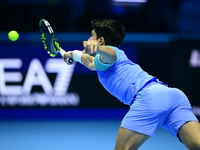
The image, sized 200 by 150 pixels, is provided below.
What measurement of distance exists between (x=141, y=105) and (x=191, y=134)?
1.47 ft

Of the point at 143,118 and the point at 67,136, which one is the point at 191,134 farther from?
the point at 67,136

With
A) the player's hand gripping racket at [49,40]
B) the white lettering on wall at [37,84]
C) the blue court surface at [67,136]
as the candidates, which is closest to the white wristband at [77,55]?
the player's hand gripping racket at [49,40]

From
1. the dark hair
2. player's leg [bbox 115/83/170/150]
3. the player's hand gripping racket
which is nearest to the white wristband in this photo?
the player's hand gripping racket

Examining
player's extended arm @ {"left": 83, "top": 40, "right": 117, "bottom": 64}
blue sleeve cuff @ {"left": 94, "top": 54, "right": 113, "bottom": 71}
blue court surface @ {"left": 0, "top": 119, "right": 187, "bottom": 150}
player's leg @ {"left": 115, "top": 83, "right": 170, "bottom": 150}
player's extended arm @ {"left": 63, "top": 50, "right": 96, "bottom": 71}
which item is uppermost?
player's extended arm @ {"left": 83, "top": 40, "right": 117, "bottom": 64}

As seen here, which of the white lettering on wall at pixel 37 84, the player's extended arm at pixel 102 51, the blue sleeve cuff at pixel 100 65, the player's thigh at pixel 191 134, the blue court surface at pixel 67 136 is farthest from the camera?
the white lettering on wall at pixel 37 84

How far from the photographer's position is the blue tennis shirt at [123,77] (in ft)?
8.47

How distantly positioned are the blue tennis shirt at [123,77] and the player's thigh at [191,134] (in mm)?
478

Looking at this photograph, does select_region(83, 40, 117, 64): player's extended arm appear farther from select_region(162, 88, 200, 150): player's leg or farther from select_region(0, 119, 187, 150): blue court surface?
select_region(0, 119, 187, 150): blue court surface

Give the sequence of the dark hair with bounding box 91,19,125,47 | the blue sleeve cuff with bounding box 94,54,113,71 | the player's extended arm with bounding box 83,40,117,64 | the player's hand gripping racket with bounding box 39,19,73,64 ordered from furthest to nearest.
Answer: the player's hand gripping racket with bounding box 39,19,73,64
the dark hair with bounding box 91,19,125,47
the blue sleeve cuff with bounding box 94,54,113,71
the player's extended arm with bounding box 83,40,117,64

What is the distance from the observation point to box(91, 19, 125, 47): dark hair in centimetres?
272

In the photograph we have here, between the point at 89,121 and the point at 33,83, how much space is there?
4.51ft

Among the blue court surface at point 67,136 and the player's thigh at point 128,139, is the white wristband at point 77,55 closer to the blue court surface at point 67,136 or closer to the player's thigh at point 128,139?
the player's thigh at point 128,139

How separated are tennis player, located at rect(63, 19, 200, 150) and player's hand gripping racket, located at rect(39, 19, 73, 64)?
811 millimetres

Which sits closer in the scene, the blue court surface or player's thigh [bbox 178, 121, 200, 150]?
player's thigh [bbox 178, 121, 200, 150]
